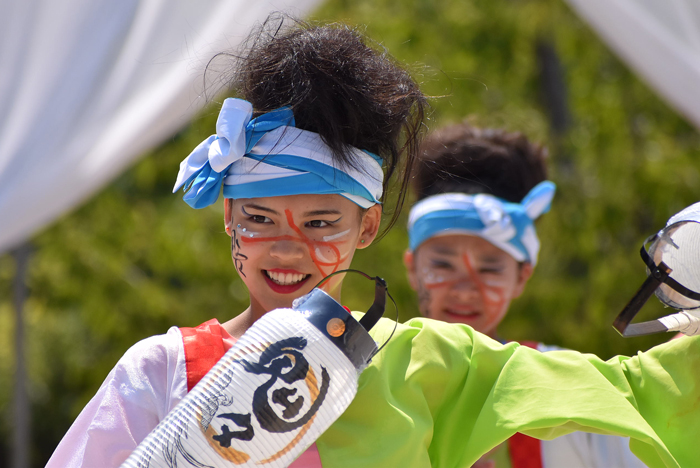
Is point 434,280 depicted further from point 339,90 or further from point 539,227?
point 539,227

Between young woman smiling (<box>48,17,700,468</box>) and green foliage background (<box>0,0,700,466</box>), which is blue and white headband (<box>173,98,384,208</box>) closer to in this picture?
young woman smiling (<box>48,17,700,468</box>)

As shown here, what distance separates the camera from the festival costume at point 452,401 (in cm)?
125

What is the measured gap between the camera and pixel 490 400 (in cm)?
132

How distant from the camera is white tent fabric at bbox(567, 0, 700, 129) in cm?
289

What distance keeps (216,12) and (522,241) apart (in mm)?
1396

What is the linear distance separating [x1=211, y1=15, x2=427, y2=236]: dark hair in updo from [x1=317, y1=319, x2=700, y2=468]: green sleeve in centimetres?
35

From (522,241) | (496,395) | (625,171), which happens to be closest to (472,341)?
(496,395)

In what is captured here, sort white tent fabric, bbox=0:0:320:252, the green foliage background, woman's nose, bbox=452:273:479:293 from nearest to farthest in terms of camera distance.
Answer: woman's nose, bbox=452:273:479:293, white tent fabric, bbox=0:0:320:252, the green foliage background

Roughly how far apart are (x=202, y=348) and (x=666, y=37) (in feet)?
7.68

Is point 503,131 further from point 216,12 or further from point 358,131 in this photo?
point 358,131

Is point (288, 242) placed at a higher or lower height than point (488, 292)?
higher

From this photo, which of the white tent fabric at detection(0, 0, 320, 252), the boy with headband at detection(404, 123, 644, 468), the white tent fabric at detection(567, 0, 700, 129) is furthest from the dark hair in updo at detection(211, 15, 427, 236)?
the white tent fabric at detection(567, 0, 700, 129)

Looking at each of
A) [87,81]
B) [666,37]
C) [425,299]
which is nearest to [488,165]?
[425,299]

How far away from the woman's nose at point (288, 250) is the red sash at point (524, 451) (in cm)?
93
